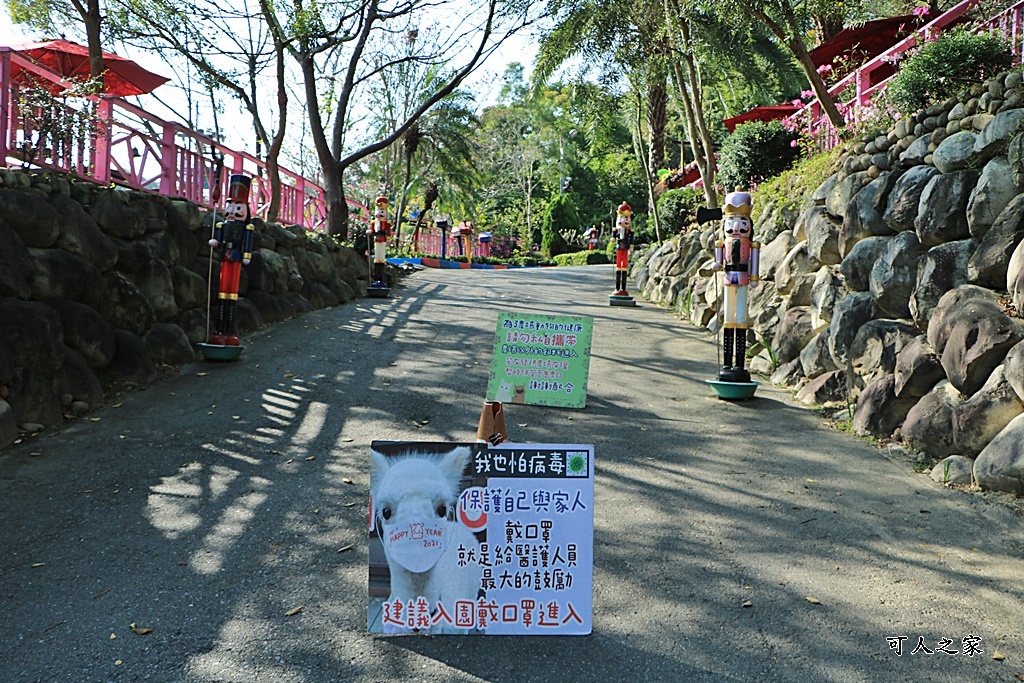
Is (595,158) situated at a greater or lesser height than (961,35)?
greater

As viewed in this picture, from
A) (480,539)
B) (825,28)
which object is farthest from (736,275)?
(825,28)

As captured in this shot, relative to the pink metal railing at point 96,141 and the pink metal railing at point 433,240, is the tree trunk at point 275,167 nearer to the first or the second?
the pink metal railing at point 96,141

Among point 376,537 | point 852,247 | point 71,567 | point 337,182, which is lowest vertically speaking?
point 71,567

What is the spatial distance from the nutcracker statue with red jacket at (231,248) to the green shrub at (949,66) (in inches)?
281

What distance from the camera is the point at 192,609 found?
3979 mm

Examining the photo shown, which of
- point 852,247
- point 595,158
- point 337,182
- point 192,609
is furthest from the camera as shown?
point 595,158

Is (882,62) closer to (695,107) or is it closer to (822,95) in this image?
(822,95)

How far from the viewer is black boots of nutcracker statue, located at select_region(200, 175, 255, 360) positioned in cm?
939

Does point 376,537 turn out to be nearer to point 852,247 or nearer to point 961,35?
point 852,247

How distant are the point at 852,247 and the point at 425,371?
4741 millimetres

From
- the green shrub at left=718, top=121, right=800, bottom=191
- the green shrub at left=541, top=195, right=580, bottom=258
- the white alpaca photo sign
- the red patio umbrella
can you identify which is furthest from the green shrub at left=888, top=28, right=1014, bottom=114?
the green shrub at left=541, top=195, right=580, bottom=258

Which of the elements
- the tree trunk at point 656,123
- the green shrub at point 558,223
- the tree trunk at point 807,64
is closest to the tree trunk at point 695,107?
the tree trunk at point 807,64

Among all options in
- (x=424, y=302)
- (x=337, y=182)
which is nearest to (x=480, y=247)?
(x=337, y=182)

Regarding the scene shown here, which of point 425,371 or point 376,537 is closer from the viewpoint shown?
point 376,537
